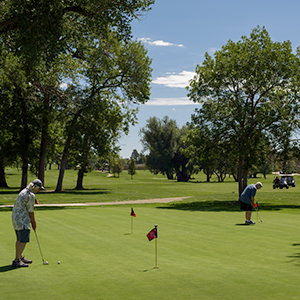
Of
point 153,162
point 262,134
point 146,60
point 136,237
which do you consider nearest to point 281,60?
point 262,134

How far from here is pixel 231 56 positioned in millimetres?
35000

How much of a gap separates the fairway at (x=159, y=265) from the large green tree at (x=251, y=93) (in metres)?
18.4

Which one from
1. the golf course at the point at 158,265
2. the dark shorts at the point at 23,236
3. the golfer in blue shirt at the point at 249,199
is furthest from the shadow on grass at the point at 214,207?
the dark shorts at the point at 23,236

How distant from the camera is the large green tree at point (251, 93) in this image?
3350cm

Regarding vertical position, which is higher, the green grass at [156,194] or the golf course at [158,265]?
the golf course at [158,265]

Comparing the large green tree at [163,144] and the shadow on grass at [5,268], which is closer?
the shadow on grass at [5,268]

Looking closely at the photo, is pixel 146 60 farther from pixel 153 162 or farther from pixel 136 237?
pixel 153 162

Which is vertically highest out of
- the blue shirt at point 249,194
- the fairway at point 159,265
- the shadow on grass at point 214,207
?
the blue shirt at point 249,194

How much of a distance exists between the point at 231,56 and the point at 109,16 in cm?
1731

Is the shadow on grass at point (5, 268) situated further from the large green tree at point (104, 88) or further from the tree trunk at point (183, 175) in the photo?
the tree trunk at point (183, 175)

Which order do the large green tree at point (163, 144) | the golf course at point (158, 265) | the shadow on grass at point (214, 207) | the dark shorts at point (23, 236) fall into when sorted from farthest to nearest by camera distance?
the large green tree at point (163, 144)
the shadow on grass at point (214, 207)
the dark shorts at point (23, 236)
the golf course at point (158, 265)

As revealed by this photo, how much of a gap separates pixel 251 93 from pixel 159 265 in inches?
1086

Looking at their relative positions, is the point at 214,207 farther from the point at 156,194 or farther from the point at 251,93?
the point at 156,194

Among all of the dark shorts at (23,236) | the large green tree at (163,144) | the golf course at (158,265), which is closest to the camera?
the golf course at (158,265)
